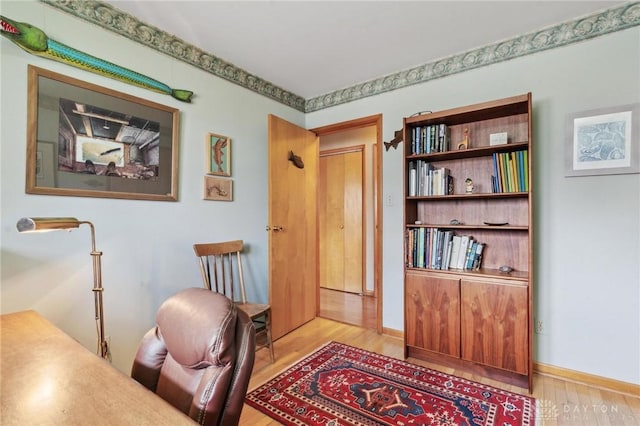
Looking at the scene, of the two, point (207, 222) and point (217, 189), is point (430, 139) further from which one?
point (207, 222)

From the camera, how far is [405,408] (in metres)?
1.76

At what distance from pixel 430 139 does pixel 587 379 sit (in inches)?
77.8

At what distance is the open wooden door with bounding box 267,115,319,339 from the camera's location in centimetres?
271

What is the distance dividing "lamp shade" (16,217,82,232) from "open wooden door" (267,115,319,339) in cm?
155

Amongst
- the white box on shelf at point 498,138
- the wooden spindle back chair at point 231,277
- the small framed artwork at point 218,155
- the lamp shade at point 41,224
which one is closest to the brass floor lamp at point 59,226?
the lamp shade at point 41,224

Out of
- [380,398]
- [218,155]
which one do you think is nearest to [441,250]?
[380,398]

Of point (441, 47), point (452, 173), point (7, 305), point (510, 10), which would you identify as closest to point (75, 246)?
Answer: point (7, 305)

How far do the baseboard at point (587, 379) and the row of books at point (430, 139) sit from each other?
175cm

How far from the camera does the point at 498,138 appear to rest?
2162 mm

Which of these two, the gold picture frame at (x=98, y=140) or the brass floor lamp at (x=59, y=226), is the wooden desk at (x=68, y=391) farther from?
the gold picture frame at (x=98, y=140)

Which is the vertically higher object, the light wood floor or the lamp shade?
the lamp shade

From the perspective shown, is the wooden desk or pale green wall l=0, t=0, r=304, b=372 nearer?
the wooden desk

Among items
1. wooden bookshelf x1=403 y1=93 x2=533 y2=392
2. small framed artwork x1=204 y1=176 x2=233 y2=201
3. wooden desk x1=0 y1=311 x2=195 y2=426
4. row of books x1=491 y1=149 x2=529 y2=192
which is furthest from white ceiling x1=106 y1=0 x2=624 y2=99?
wooden desk x1=0 y1=311 x2=195 y2=426

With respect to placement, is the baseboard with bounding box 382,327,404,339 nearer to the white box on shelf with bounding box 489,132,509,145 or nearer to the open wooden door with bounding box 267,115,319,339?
the open wooden door with bounding box 267,115,319,339
